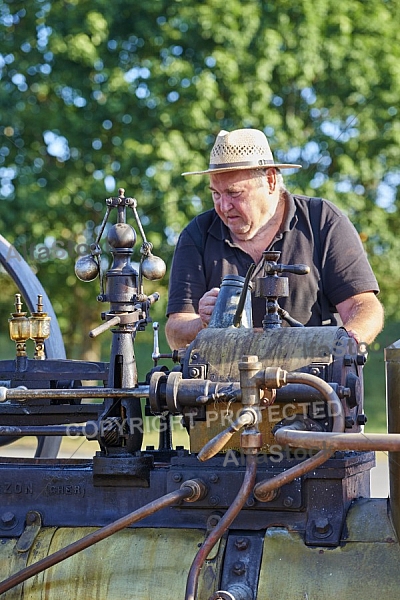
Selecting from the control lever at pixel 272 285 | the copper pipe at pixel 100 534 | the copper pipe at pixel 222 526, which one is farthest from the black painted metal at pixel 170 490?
the control lever at pixel 272 285

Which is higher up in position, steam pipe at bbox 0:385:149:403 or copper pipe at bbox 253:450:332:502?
steam pipe at bbox 0:385:149:403

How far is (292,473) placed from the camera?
90.4 inches

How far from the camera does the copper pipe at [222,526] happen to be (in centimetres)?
233

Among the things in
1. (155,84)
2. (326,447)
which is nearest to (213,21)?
(155,84)

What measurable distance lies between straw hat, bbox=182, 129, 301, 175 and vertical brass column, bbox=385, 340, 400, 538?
126cm

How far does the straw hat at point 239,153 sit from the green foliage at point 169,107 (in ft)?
22.3

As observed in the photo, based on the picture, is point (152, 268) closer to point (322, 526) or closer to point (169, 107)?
point (322, 526)

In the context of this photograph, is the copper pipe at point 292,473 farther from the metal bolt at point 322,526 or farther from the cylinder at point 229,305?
the cylinder at point 229,305

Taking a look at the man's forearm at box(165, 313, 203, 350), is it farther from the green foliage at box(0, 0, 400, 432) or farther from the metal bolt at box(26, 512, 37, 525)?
the green foliage at box(0, 0, 400, 432)

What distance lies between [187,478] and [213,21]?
9028mm

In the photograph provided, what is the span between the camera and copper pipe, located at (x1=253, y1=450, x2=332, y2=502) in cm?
225

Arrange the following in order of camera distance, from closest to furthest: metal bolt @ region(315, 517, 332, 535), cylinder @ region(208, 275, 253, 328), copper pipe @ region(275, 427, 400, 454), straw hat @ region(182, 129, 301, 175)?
copper pipe @ region(275, 427, 400, 454) < metal bolt @ region(315, 517, 332, 535) < cylinder @ region(208, 275, 253, 328) < straw hat @ region(182, 129, 301, 175)

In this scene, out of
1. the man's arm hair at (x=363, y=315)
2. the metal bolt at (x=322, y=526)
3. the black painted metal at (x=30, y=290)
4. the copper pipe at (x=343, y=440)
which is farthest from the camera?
the black painted metal at (x=30, y=290)

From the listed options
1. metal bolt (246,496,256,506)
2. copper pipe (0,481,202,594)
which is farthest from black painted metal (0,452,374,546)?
copper pipe (0,481,202,594)
